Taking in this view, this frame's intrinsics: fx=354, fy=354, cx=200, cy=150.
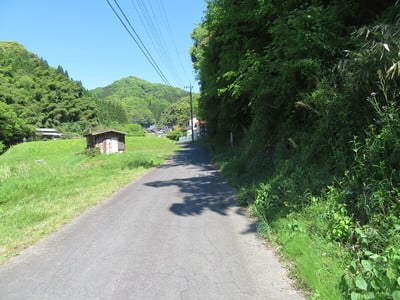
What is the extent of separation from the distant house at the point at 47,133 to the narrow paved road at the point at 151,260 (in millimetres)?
85525

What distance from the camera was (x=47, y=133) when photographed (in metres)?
89.9

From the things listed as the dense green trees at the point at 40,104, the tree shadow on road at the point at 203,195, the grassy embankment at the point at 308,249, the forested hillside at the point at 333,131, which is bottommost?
the tree shadow on road at the point at 203,195

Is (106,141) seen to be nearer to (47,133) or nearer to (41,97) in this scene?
(47,133)

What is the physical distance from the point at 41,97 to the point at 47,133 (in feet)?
43.3

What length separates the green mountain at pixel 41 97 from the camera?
8031cm

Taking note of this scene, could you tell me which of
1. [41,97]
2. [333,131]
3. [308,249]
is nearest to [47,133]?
[41,97]

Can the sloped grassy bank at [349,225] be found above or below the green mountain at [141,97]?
below

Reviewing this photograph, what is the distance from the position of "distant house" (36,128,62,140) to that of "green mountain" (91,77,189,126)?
6221 centimetres

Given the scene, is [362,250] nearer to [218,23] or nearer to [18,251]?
[18,251]

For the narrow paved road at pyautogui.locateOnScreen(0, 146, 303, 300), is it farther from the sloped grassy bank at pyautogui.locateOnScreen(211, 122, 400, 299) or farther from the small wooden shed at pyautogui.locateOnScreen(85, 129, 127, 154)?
the small wooden shed at pyautogui.locateOnScreen(85, 129, 127, 154)

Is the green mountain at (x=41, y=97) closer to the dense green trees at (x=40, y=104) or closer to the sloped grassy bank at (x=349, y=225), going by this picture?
the dense green trees at (x=40, y=104)

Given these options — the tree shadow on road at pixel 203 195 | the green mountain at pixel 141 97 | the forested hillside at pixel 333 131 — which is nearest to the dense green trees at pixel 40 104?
the green mountain at pixel 141 97

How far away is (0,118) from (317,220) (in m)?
70.7

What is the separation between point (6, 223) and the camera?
8227mm
